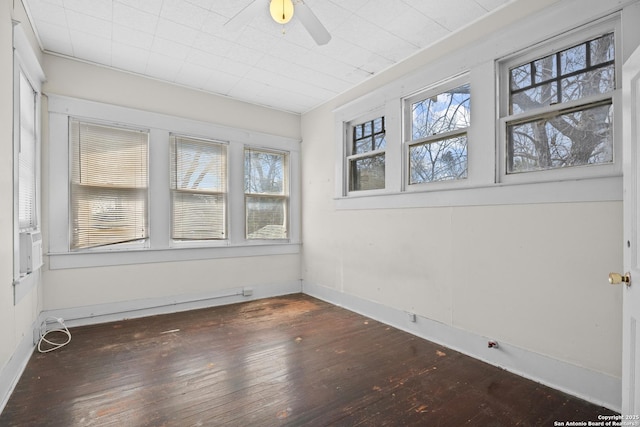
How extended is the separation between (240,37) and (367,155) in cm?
189

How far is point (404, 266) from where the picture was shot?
11.2 ft

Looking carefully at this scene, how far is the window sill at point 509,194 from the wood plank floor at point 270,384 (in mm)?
1327

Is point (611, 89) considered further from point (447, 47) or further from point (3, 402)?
point (3, 402)

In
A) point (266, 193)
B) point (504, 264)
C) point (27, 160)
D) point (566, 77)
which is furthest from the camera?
point (266, 193)

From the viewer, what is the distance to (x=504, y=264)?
258cm

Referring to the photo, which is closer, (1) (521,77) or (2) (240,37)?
(1) (521,77)

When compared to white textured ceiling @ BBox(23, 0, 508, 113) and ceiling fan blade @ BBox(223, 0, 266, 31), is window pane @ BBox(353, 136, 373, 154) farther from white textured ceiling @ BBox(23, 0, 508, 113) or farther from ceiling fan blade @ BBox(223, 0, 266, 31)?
ceiling fan blade @ BBox(223, 0, 266, 31)

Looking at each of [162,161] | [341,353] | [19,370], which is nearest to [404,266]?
[341,353]

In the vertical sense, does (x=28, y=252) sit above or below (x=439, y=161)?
below

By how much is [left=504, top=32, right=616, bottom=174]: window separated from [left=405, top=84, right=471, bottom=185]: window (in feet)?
1.34

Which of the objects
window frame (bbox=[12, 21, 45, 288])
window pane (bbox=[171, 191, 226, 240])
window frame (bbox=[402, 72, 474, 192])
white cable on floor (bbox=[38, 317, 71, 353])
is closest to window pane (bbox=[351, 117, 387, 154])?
window frame (bbox=[402, 72, 474, 192])

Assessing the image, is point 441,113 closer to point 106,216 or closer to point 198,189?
point 198,189

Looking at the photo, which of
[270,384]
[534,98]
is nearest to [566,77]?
[534,98]

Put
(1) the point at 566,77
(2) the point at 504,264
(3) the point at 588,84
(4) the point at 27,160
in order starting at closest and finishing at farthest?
(3) the point at 588,84
(1) the point at 566,77
(2) the point at 504,264
(4) the point at 27,160
